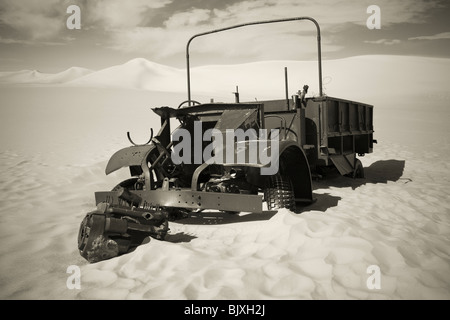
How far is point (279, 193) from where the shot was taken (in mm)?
4297

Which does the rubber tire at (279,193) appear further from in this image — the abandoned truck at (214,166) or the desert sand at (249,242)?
the desert sand at (249,242)

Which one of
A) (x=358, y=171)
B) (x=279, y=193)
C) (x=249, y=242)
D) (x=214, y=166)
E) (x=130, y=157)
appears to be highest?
(x=130, y=157)

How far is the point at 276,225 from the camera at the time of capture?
12.2 ft

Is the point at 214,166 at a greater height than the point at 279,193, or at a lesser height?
greater

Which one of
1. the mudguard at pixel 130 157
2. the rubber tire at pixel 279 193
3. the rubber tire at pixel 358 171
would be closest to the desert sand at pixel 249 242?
the rubber tire at pixel 279 193

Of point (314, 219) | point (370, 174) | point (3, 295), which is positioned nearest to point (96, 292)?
point (3, 295)

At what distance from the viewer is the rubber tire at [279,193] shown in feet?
14.1

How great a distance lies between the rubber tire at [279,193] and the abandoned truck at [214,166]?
13 mm

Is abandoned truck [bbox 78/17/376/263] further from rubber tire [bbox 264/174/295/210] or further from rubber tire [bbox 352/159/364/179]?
rubber tire [bbox 352/159/364/179]

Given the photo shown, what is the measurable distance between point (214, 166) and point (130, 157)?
1.25 m

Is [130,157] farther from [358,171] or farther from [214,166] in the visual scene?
[358,171]

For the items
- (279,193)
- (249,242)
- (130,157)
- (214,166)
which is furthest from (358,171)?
(130,157)

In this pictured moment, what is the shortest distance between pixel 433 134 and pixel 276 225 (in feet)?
59.3
